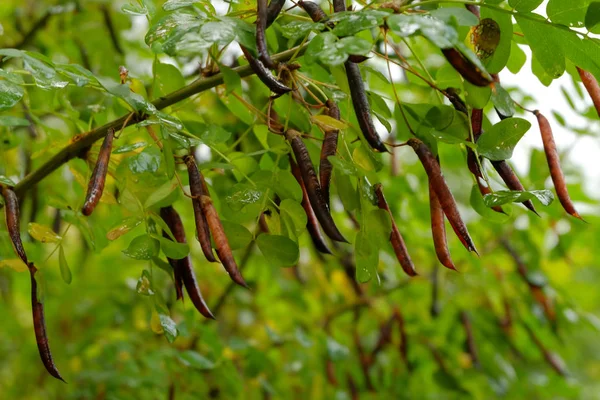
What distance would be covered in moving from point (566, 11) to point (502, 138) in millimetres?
153

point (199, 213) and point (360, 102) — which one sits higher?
point (360, 102)

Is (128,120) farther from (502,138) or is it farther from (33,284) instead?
(502,138)

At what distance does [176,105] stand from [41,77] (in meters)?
0.22

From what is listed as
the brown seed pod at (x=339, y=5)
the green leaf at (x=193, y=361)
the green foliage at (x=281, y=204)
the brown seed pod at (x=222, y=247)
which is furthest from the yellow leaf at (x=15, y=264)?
the brown seed pod at (x=339, y=5)

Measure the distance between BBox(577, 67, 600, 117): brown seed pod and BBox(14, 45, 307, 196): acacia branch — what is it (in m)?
0.34

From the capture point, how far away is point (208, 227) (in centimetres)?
75

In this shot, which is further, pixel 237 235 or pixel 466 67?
pixel 237 235

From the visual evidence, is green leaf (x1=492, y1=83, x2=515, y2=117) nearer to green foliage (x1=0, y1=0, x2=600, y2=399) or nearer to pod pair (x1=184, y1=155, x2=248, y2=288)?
green foliage (x1=0, y1=0, x2=600, y2=399)

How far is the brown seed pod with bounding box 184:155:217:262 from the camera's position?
747 mm

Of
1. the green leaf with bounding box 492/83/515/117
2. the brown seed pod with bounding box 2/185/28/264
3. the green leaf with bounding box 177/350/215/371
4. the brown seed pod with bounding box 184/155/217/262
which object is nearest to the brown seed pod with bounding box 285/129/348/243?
the brown seed pod with bounding box 184/155/217/262

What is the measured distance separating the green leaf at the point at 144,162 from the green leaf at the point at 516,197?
353 millimetres

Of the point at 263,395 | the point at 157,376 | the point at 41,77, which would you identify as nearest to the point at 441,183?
the point at 41,77

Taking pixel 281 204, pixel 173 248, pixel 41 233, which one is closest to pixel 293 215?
pixel 281 204

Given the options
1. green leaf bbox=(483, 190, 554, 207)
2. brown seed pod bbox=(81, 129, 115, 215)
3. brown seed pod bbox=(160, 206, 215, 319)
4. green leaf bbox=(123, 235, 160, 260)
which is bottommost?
brown seed pod bbox=(160, 206, 215, 319)
